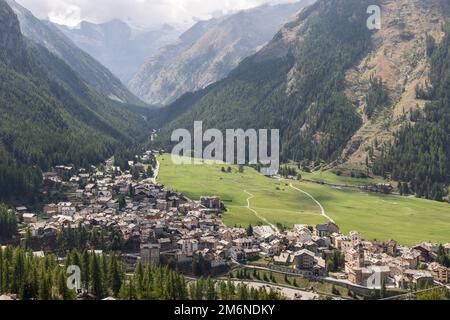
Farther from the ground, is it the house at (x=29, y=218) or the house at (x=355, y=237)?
the house at (x=29, y=218)

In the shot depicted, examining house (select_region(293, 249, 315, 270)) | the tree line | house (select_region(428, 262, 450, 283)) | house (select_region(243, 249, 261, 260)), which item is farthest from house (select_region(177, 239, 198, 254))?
house (select_region(428, 262, 450, 283))

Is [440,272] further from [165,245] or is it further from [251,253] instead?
[165,245]

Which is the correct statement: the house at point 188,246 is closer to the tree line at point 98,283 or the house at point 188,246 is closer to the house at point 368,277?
the tree line at point 98,283

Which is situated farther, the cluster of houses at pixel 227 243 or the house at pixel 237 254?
the house at pixel 237 254

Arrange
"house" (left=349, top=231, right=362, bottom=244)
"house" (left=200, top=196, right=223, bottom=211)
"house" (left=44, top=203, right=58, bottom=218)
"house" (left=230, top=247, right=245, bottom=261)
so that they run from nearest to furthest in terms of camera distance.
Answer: "house" (left=230, top=247, right=245, bottom=261) < "house" (left=349, top=231, right=362, bottom=244) < "house" (left=44, top=203, right=58, bottom=218) < "house" (left=200, top=196, right=223, bottom=211)

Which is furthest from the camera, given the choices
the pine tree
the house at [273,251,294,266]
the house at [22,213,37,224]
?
the house at [22,213,37,224]

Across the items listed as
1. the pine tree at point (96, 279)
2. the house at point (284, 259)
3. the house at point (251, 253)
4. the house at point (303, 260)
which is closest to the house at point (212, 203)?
the house at point (251, 253)

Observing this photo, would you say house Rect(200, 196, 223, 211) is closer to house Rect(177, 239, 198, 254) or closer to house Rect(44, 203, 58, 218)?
house Rect(44, 203, 58, 218)
